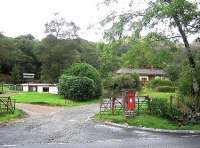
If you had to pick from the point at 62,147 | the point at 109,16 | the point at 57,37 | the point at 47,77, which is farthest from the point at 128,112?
the point at 47,77

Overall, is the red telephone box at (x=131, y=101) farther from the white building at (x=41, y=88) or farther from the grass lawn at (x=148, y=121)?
the white building at (x=41, y=88)

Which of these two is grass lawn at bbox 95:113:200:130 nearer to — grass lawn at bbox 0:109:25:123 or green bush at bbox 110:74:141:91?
grass lawn at bbox 0:109:25:123

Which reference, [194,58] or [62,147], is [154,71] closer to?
[194,58]

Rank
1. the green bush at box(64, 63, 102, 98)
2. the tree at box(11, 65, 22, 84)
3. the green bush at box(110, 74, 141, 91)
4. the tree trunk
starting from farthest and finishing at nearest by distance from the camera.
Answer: the tree at box(11, 65, 22, 84) → the green bush at box(110, 74, 141, 91) → the green bush at box(64, 63, 102, 98) → the tree trunk

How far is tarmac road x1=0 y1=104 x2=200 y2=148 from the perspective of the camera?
1909 cm

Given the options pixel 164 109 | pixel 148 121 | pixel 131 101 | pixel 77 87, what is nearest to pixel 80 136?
pixel 148 121

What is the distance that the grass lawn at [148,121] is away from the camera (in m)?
25.9

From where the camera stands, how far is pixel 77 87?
53156 mm

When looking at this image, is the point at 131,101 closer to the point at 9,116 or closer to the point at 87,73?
the point at 9,116

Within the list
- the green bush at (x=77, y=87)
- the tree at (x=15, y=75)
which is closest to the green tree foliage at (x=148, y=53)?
the green bush at (x=77, y=87)

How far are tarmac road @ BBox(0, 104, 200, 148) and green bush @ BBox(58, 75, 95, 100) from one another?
2333cm

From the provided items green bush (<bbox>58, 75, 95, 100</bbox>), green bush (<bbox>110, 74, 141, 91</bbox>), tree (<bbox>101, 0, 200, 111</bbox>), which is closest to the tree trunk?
tree (<bbox>101, 0, 200, 111</bbox>)

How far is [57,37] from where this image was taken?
72.9m

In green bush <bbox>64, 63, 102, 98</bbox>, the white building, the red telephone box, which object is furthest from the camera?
the white building
